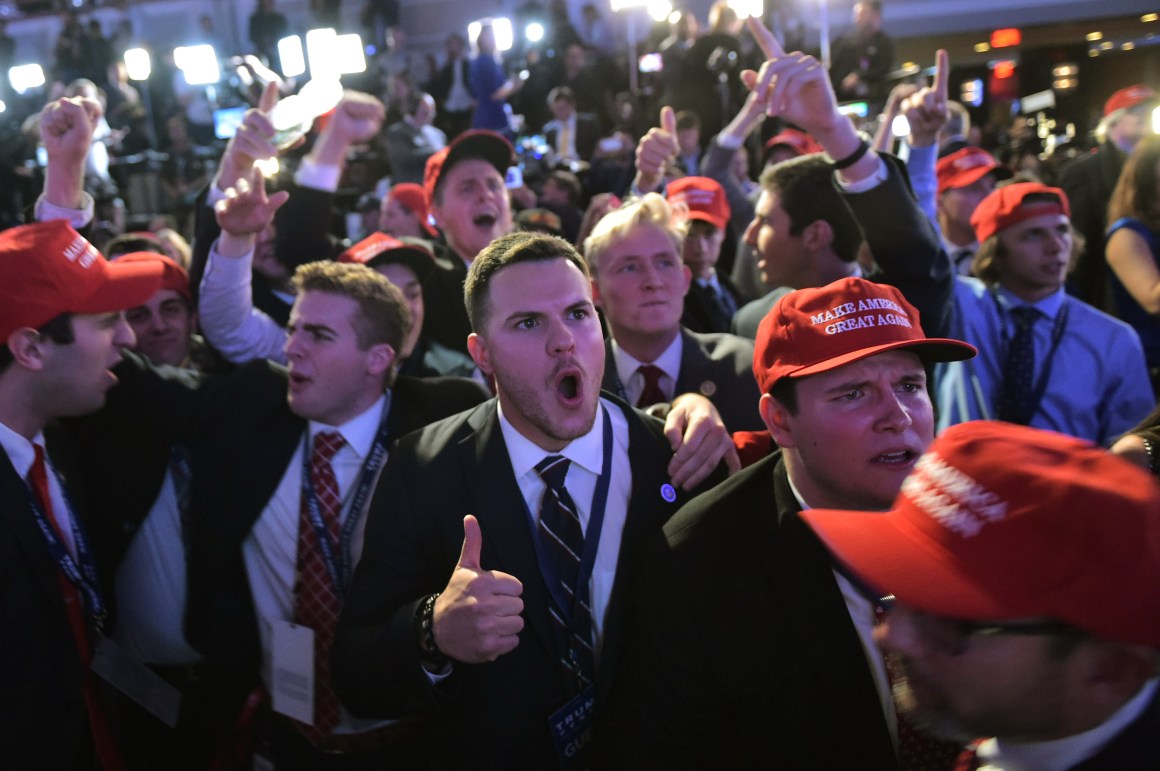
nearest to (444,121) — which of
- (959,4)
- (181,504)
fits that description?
(959,4)

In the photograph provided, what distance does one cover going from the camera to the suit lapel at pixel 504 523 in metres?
2.01

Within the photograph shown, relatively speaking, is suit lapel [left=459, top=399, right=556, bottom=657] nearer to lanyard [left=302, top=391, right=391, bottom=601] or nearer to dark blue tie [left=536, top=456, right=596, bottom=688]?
dark blue tie [left=536, top=456, right=596, bottom=688]

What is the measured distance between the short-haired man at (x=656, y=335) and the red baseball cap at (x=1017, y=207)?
4.06 feet

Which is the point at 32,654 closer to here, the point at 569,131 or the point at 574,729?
the point at 574,729

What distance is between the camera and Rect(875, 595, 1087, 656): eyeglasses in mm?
1167

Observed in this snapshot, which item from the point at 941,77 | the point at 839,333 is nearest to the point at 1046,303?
the point at 941,77

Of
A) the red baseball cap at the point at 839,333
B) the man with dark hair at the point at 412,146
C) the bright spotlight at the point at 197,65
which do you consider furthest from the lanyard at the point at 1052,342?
the bright spotlight at the point at 197,65

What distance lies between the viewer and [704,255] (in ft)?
14.0

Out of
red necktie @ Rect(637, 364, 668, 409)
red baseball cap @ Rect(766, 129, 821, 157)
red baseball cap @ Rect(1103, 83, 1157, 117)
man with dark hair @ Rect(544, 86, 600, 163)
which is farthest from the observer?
man with dark hair @ Rect(544, 86, 600, 163)

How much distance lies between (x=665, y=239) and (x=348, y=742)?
5.87 ft

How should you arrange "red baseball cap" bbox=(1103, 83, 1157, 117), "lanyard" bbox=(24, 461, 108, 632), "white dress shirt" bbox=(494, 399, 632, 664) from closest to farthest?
1. "white dress shirt" bbox=(494, 399, 632, 664)
2. "lanyard" bbox=(24, 461, 108, 632)
3. "red baseball cap" bbox=(1103, 83, 1157, 117)

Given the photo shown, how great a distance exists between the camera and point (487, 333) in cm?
220

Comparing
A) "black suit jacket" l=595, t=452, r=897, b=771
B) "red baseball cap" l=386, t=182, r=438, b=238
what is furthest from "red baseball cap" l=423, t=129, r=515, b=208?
"black suit jacket" l=595, t=452, r=897, b=771

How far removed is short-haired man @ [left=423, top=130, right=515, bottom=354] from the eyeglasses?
8.75ft
